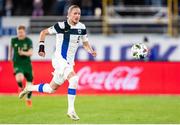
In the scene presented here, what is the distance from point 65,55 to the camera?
48.2 feet

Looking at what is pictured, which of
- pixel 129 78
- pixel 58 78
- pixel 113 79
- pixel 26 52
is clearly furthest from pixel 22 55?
pixel 58 78

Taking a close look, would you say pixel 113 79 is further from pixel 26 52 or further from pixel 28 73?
pixel 26 52

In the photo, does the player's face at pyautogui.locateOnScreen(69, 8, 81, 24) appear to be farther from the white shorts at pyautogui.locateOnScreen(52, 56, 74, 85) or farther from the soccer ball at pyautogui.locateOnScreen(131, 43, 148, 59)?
the soccer ball at pyautogui.locateOnScreen(131, 43, 148, 59)

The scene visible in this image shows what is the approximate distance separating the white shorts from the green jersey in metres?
6.05

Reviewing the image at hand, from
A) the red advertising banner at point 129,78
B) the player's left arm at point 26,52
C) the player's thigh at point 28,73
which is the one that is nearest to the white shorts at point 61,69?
the player's left arm at point 26,52

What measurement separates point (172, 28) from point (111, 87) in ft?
21.1

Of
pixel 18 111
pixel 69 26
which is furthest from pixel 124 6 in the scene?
pixel 69 26

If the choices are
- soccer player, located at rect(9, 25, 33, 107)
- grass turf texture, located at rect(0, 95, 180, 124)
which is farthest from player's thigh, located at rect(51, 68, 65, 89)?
soccer player, located at rect(9, 25, 33, 107)

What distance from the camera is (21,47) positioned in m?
20.8

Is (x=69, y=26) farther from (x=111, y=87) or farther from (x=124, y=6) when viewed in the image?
(x=124, y=6)

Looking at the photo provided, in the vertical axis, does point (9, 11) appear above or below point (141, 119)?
above

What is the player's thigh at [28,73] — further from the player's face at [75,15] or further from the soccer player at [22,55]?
the player's face at [75,15]

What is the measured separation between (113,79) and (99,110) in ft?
24.3

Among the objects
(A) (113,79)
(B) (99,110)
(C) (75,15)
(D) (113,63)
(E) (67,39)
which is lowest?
(B) (99,110)
